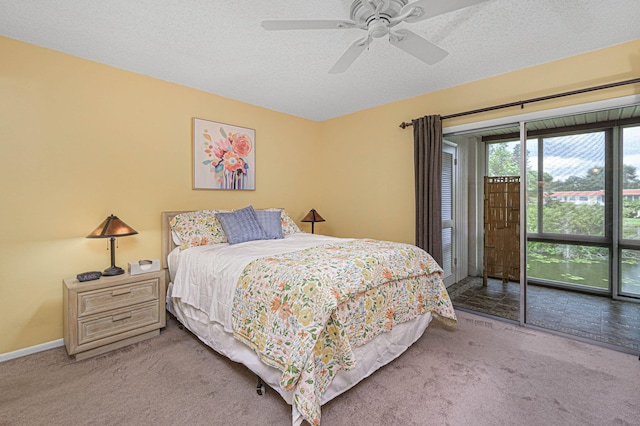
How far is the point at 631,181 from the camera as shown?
247cm

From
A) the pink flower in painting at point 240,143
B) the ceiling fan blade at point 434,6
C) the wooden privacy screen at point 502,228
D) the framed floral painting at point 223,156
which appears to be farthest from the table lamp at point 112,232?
the wooden privacy screen at point 502,228

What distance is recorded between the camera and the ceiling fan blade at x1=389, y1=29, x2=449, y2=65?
6.10 ft

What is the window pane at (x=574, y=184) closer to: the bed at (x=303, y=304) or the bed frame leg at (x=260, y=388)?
the bed at (x=303, y=304)

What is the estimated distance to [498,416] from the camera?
1688mm

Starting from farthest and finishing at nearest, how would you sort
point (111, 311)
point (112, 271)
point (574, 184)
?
point (574, 184)
point (112, 271)
point (111, 311)

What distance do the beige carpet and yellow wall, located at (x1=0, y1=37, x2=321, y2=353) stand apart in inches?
24.6

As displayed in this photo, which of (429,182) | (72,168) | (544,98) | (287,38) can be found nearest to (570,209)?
(544,98)

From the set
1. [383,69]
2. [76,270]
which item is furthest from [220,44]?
[76,270]

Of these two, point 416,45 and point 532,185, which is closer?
point 416,45

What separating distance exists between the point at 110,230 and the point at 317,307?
2.02 metres

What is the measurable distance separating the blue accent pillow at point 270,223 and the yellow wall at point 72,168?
0.72 m

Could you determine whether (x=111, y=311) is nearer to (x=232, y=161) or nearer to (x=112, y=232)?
(x=112, y=232)

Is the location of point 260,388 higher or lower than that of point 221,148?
lower

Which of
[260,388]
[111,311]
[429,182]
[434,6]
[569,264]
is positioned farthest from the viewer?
[429,182]
